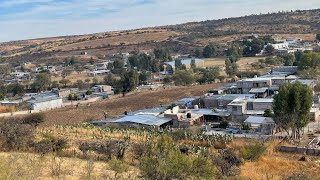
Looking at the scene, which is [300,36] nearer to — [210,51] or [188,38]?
[210,51]

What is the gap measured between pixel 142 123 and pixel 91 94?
67.2 ft

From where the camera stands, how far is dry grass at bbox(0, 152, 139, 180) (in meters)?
12.3

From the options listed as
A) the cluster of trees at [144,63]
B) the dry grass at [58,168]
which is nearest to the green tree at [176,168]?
the dry grass at [58,168]

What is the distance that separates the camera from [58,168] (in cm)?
1482

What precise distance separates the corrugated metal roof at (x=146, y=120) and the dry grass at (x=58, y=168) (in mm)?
10809

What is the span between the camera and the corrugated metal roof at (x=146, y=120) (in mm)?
27727

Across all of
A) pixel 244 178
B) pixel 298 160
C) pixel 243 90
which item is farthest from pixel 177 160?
pixel 243 90

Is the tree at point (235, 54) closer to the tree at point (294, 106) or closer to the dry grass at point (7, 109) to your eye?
the dry grass at point (7, 109)

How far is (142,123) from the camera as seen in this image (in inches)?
1092

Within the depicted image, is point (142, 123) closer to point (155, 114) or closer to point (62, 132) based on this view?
point (155, 114)

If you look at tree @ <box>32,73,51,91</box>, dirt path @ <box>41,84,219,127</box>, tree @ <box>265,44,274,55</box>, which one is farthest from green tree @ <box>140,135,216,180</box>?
tree @ <box>265,44,274,55</box>

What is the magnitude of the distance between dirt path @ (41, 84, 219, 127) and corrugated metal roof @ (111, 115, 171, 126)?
5.11 m

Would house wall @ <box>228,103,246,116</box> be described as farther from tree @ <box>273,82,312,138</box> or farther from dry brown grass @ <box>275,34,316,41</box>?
dry brown grass @ <box>275,34,316,41</box>

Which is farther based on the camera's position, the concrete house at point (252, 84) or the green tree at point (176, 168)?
the concrete house at point (252, 84)
